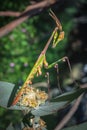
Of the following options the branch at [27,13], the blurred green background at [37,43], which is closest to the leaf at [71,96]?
the branch at [27,13]

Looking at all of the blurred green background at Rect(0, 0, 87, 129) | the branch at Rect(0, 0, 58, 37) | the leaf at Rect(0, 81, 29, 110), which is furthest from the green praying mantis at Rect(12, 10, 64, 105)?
the blurred green background at Rect(0, 0, 87, 129)

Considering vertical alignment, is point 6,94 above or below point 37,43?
above

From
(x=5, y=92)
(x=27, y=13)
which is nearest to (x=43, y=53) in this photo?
(x=5, y=92)

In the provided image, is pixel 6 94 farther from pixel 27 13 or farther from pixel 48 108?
pixel 27 13

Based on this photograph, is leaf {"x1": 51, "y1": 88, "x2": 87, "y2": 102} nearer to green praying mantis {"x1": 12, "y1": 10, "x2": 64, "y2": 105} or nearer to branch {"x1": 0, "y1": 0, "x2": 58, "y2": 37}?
green praying mantis {"x1": 12, "y1": 10, "x2": 64, "y2": 105}

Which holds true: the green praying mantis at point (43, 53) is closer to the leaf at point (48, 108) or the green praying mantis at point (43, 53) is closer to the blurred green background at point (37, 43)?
the leaf at point (48, 108)

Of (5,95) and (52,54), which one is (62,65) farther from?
(5,95)
